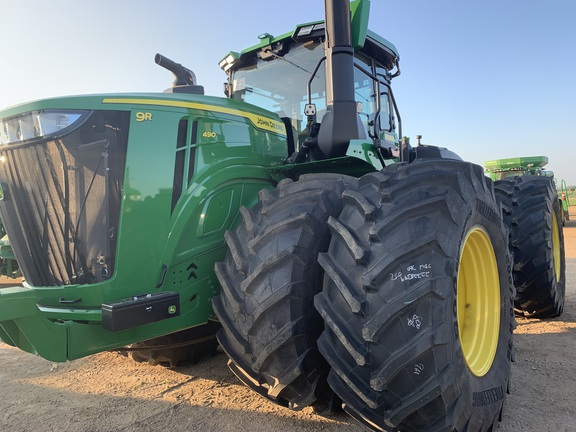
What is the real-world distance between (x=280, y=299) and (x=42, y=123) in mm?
1571

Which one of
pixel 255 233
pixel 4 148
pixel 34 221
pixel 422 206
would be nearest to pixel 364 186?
pixel 422 206

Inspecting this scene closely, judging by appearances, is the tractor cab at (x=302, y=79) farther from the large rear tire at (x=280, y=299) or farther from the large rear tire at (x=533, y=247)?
the large rear tire at (x=533, y=247)

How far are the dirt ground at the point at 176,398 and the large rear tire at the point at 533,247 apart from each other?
728 millimetres

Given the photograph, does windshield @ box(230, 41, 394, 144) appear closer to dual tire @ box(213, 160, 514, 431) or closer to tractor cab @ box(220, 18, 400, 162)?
tractor cab @ box(220, 18, 400, 162)

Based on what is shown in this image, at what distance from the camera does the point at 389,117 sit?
4.29 meters

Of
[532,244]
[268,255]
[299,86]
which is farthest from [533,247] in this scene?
[268,255]

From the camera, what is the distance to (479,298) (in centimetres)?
280

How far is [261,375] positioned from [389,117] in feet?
9.75

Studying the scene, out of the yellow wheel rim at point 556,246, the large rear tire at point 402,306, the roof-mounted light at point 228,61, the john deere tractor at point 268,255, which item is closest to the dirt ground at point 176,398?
the john deere tractor at point 268,255

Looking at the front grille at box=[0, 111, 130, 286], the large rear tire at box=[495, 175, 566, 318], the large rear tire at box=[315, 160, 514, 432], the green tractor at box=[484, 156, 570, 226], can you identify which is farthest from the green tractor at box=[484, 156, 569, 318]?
the green tractor at box=[484, 156, 570, 226]

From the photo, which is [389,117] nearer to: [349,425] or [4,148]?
[349,425]

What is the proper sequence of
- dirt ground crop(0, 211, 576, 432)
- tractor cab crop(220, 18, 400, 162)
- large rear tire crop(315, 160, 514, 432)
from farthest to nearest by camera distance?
tractor cab crop(220, 18, 400, 162) → dirt ground crop(0, 211, 576, 432) → large rear tire crop(315, 160, 514, 432)

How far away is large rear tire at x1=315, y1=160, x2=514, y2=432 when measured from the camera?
6.33ft

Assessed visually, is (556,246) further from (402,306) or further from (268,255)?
(268,255)
